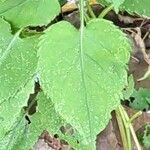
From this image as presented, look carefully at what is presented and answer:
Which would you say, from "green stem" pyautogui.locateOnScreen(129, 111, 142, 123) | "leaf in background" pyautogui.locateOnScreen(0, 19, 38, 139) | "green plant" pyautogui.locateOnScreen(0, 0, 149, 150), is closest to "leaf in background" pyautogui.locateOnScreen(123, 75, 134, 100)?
"green stem" pyautogui.locateOnScreen(129, 111, 142, 123)

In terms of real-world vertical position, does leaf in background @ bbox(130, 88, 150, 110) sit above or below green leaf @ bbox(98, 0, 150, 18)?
below

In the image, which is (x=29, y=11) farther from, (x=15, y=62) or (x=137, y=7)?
(x=137, y=7)

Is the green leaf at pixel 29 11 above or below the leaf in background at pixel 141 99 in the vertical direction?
above

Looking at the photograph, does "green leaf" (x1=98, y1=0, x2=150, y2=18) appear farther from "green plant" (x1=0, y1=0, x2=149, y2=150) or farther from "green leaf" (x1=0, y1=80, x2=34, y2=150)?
"green leaf" (x1=0, y1=80, x2=34, y2=150)

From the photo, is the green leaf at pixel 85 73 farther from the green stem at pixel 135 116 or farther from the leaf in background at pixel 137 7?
the green stem at pixel 135 116

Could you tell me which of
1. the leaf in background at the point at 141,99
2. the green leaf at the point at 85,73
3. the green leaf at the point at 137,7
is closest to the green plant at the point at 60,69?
the green leaf at the point at 85,73

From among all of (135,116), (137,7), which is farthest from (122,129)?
(137,7)
